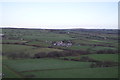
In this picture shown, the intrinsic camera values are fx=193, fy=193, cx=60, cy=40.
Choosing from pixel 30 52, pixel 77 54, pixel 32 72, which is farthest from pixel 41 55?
pixel 32 72

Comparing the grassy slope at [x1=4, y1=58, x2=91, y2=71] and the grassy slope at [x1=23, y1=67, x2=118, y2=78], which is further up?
the grassy slope at [x1=4, y1=58, x2=91, y2=71]

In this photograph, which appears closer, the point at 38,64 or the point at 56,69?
the point at 56,69

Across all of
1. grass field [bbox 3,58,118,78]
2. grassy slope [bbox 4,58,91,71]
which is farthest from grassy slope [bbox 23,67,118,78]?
grassy slope [bbox 4,58,91,71]

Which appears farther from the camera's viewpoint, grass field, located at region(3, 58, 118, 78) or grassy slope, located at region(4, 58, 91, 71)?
grassy slope, located at region(4, 58, 91, 71)

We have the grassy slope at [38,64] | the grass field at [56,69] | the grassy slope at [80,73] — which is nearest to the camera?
the grassy slope at [80,73]

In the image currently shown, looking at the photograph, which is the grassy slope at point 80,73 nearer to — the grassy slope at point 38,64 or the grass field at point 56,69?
the grass field at point 56,69

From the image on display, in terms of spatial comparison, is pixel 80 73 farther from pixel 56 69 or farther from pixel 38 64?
pixel 38 64

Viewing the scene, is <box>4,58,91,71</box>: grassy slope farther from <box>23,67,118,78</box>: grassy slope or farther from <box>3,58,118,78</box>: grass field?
<box>23,67,118,78</box>: grassy slope

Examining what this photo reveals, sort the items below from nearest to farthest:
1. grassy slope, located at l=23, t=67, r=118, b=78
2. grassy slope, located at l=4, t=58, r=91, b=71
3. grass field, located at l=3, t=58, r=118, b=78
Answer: grassy slope, located at l=23, t=67, r=118, b=78 → grass field, located at l=3, t=58, r=118, b=78 → grassy slope, located at l=4, t=58, r=91, b=71

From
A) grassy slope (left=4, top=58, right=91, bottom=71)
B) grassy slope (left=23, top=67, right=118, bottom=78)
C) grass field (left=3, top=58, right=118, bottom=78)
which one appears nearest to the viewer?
grassy slope (left=23, top=67, right=118, bottom=78)

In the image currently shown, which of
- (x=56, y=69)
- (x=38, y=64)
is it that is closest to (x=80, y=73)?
(x=56, y=69)

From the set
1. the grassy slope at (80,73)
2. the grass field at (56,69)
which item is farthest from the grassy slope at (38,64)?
the grassy slope at (80,73)
